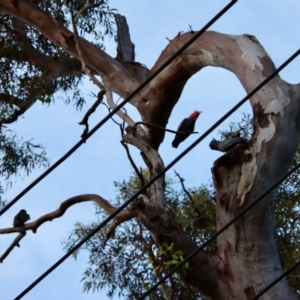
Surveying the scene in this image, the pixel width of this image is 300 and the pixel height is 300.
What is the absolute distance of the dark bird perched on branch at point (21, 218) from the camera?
18.1 ft

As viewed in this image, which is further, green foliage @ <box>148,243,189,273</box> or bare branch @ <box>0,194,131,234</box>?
bare branch @ <box>0,194,131,234</box>

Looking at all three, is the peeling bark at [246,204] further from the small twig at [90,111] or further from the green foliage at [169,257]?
the small twig at [90,111]

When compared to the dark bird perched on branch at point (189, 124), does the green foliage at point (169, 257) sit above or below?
below

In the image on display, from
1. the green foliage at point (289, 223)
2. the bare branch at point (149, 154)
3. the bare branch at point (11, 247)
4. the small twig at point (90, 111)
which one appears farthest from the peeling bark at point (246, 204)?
the green foliage at point (289, 223)

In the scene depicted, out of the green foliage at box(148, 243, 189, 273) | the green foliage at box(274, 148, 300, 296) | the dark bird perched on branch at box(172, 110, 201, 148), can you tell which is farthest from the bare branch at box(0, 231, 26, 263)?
the green foliage at box(274, 148, 300, 296)

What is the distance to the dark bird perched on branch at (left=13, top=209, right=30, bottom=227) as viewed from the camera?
5.53 m

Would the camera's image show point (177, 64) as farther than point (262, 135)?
Yes

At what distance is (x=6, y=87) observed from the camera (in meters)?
7.77

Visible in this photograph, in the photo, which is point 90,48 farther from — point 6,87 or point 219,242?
point 219,242

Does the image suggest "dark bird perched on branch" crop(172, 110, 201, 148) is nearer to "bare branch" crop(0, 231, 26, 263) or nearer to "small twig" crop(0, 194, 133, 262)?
"small twig" crop(0, 194, 133, 262)

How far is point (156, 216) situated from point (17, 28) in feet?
12.2

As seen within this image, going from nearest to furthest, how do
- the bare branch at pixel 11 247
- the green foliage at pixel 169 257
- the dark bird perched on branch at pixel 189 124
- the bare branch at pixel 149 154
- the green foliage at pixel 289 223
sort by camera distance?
the green foliage at pixel 169 257 → the bare branch at pixel 149 154 → the bare branch at pixel 11 247 → the dark bird perched on branch at pixel 189 124 → the green foliage at pixel 289 223

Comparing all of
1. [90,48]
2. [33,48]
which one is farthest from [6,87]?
[90,48]

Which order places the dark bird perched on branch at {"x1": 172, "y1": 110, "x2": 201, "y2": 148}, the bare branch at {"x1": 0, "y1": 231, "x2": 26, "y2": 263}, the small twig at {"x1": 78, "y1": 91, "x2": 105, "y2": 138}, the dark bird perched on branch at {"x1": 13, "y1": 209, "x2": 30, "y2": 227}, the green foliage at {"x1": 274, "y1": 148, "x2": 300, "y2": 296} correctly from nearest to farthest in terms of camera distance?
1. the small twig at {"x1": 78, "y1": 91, "x2": 105, "y2": 138}
2. the bare branch at {"x1": 0, "y1": 231, "x2": 26, "y2": 263}
3. the dark bird perched on branch at {"x1": 172, "y1": 110, "x2": 201, "y2": 148}
4. the dark bird perched on branch at {"x1": 13, "y1": 209, "x2": 30, "y2": 227}
5. the green foliage at {"x1": 274, "y1": 148, "x2": 300, "y2": 296}
